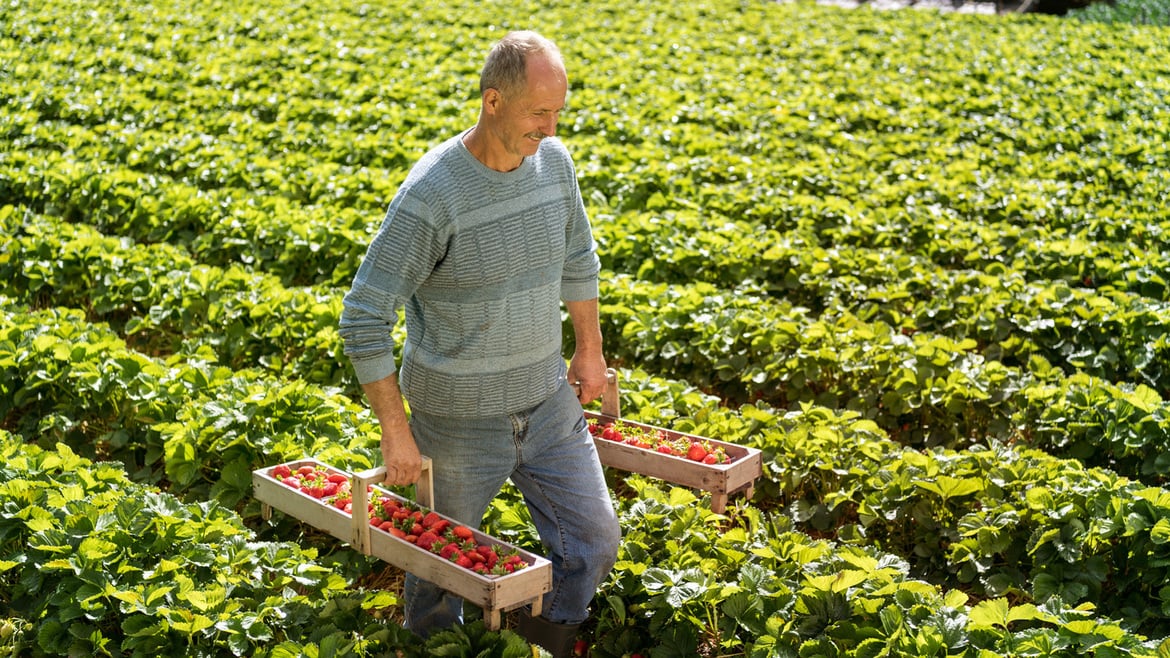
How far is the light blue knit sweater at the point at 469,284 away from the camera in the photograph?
308 centimetres

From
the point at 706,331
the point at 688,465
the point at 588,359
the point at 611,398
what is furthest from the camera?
the point at 706,331

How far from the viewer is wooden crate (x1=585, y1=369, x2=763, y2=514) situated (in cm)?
400

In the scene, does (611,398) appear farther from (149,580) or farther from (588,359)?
(149,580)

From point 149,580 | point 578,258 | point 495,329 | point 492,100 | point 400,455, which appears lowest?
point 149,580

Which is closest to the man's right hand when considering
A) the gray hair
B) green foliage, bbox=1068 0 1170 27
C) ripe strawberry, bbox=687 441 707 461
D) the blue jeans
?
the blue jeans

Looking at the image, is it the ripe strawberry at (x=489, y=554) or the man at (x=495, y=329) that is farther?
the ripe strawberry at (x=489, y=554)

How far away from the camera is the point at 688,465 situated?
13.2 feet

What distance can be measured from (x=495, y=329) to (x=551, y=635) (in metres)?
0.93

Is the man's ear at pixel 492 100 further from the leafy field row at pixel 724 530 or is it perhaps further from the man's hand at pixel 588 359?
the leafy field row at pixel 724 530

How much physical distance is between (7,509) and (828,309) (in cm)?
450

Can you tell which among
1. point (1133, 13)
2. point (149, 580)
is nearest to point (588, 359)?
point (149, 580)

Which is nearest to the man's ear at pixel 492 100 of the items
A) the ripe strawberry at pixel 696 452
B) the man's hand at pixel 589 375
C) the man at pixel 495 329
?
the man at pixel 495 329

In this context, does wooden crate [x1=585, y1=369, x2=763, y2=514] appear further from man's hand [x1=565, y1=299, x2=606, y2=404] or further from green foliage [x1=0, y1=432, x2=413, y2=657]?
green foliage [x1=0, y1=432, x2=413, y2=657]

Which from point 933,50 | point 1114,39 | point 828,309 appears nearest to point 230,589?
point 828,309
